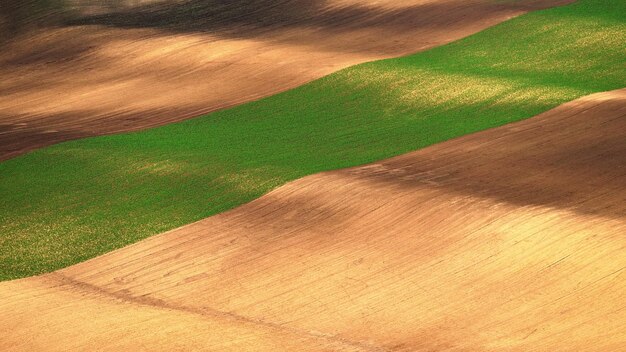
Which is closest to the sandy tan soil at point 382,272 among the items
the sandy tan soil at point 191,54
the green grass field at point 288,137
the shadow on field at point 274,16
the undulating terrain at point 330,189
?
the undulating terrain at point 330,189

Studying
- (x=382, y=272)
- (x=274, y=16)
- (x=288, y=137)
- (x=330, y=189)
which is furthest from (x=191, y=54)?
(x=382, y=272)

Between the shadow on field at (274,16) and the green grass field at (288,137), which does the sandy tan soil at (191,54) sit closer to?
the shadow on field at (274,16)

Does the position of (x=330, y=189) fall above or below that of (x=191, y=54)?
below

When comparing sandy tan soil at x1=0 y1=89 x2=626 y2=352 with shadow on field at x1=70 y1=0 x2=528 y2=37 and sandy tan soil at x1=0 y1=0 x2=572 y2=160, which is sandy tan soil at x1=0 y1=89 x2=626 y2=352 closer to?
sandy tan soil at x1=0 y1=0 x2=572 y2=160

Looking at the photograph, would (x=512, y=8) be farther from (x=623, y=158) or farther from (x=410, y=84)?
(x=623, y=158)

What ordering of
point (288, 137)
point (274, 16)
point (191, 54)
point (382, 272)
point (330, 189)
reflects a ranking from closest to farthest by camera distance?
point (382, 272) → point (330, 189) → point (288, 137) → point (191, 54) → point (274, 16)

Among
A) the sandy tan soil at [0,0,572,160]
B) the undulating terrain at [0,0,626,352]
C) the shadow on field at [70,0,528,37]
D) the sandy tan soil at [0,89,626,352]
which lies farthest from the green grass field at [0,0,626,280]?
the shadow on field at [70,0,528,37]

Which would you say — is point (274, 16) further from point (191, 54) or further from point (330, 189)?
point (330, 189)
